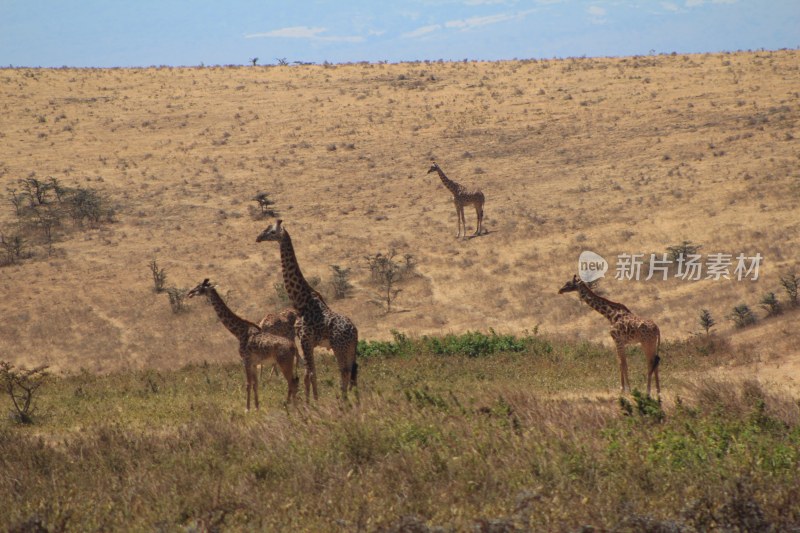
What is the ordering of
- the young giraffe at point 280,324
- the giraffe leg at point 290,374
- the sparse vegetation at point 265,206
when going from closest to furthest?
1. the giraffe leg at point 290,374
2. the young giraffe at point 280,324
3. the sparse vegetation at point 265,206

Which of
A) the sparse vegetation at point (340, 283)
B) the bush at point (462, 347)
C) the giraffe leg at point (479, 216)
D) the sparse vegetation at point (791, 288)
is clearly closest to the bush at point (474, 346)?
the bush at point (462, 347)

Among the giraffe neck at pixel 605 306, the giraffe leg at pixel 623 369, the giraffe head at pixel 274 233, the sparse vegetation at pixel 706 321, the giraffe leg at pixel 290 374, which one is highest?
the giraffe head at pixel 274 233

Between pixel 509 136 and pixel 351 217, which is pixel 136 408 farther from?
pixel 509 136

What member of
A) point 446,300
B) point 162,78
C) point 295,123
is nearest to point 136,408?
point 446,300

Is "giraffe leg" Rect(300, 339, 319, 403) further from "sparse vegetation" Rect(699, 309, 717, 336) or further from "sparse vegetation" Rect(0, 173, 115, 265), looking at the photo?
"sparse vegetation" Rect(0, 173, 115, 265)

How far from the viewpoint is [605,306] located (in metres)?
16.2

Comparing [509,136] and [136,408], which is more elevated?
[509,136]

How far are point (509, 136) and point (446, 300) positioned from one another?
22143 millimetres

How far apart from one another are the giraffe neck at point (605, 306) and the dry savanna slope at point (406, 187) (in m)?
4.13

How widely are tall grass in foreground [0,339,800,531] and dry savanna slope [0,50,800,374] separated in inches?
365

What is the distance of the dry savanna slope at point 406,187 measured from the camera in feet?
89.0

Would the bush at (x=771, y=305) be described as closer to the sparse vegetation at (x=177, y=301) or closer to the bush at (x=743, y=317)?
the bush at (x=743, y=317)

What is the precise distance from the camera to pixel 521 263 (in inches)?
1237

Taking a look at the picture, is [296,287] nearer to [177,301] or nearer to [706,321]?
[706,321]
